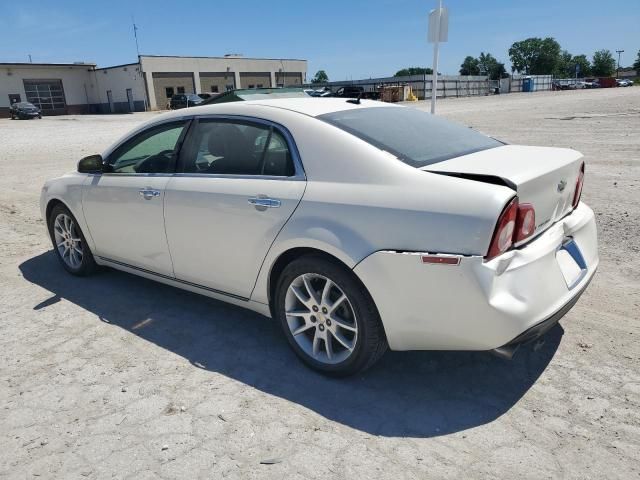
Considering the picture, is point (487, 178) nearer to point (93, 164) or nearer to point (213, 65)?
point (93, 164)

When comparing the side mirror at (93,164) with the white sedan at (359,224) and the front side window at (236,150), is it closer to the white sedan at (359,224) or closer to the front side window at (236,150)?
the white sedan at (359,224)

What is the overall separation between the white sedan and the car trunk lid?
1 centimetres

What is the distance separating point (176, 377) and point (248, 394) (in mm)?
532

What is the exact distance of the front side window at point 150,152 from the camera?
12.7 feet

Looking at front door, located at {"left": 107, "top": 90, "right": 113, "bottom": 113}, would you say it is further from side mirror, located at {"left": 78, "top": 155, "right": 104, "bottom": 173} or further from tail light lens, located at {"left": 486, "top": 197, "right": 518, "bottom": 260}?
tail light lens, located at {"left": 486, "top": 197, "right": 518, "bottom": 260}

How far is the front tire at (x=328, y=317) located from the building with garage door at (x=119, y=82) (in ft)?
191

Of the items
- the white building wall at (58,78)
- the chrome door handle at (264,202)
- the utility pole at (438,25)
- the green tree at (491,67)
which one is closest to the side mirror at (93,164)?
the chrome door handle at (264,202)

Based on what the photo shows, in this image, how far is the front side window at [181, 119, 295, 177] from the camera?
3.20m

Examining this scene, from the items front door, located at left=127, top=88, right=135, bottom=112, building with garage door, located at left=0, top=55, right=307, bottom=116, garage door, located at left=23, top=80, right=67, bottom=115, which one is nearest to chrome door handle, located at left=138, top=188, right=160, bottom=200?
building with garage door, located at left=0, top=55, right=307, bottom=116

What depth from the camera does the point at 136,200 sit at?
3945 millimetres

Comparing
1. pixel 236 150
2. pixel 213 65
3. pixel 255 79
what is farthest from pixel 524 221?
pixel 255 79

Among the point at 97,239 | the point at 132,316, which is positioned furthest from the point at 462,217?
the point at 97,239

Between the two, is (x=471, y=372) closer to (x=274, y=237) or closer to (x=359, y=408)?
(x=359, y=408)

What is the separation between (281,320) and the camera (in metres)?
3.23
